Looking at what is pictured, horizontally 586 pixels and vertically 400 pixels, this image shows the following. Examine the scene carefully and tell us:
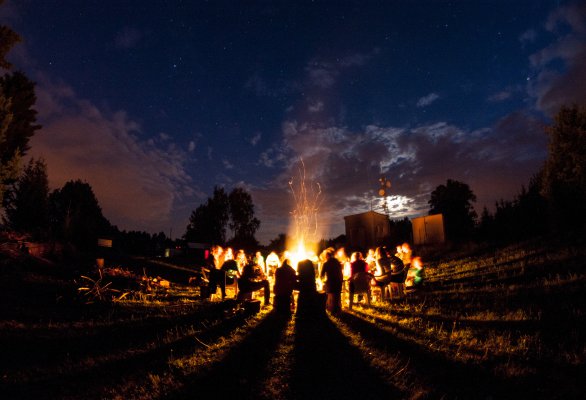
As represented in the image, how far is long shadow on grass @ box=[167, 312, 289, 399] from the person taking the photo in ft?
12.7

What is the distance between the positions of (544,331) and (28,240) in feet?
56.9

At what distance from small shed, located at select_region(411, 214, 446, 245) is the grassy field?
57.2ft

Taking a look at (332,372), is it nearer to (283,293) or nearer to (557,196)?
(283,293)

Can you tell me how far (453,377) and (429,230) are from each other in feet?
83.3

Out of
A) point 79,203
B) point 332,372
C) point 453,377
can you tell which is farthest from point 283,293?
point 79,203

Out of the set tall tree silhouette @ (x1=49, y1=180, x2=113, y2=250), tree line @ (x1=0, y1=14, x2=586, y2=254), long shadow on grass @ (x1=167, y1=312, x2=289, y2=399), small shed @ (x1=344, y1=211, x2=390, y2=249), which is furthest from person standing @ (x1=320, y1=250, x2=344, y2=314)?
tall tree silhouette @ (x1=49, y1=180, x2=113, y2=250)

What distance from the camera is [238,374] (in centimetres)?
444

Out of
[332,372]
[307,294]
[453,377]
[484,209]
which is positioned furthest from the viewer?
[484,209]

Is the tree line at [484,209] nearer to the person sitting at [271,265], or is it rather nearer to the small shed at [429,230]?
the small shed at [429,230]

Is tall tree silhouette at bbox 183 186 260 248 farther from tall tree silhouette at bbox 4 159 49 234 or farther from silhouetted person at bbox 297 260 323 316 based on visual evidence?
silhouetted person at bbox 297 260 323 316

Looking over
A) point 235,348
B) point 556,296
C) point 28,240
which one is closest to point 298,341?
point 235,348

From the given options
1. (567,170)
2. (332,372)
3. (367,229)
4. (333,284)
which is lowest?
(332,372)

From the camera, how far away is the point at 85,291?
999 centimetres

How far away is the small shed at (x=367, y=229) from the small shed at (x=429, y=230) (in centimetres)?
490
